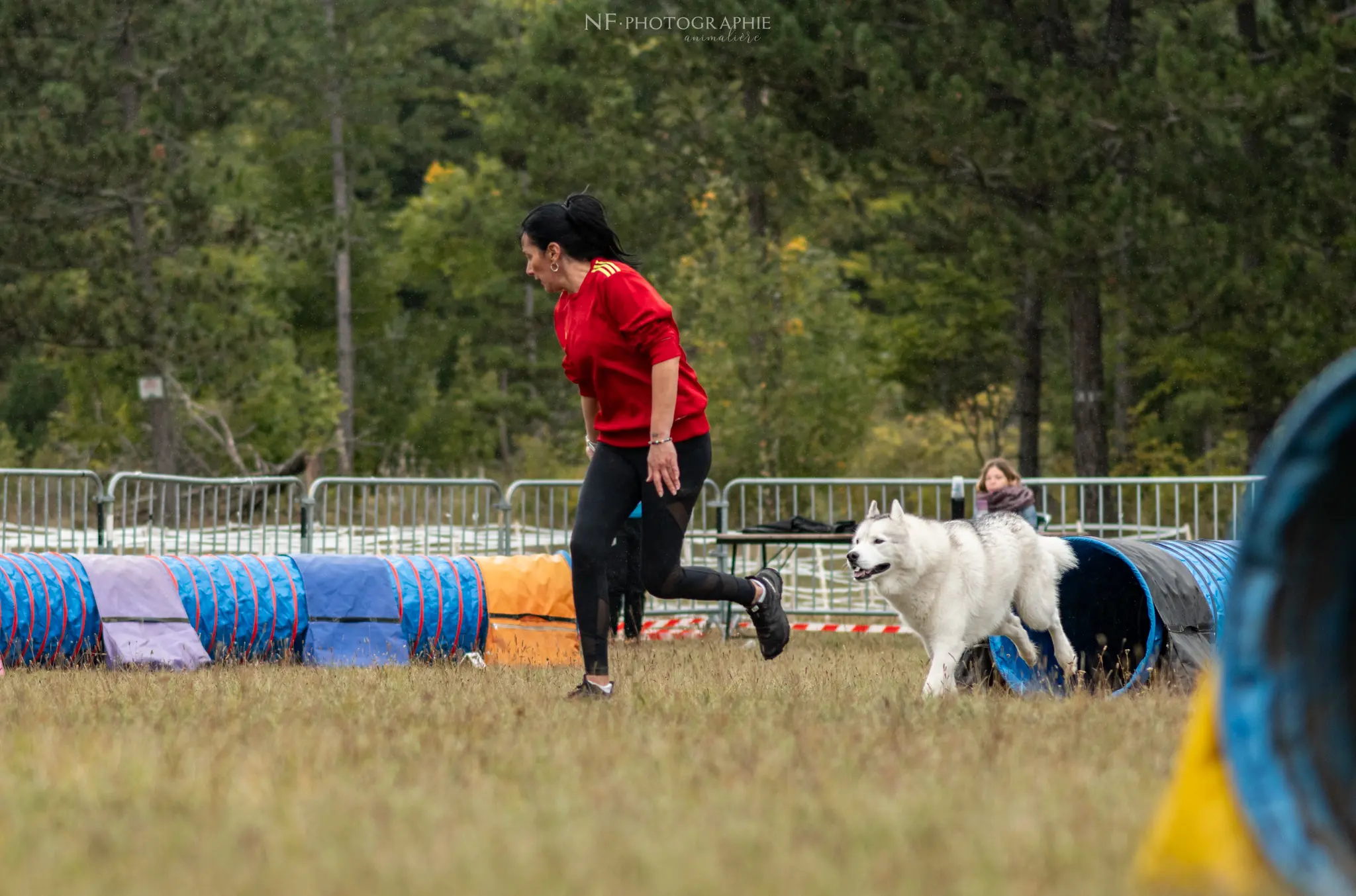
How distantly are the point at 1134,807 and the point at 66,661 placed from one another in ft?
22.4

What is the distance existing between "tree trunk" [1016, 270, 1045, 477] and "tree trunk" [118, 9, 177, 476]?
43.2 ft

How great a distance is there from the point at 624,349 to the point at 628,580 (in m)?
6.16

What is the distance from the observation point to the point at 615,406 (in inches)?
244

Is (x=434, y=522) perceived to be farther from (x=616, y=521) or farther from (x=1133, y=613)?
(x=616, y=521)

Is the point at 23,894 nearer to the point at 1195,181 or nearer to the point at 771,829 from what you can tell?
the point at 771,829

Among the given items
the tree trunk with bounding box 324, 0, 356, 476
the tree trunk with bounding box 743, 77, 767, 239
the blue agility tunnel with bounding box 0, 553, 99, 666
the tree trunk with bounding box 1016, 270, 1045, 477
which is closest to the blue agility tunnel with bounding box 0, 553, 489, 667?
the blue agility tunnel with bounding box 0, 553, 99, 666

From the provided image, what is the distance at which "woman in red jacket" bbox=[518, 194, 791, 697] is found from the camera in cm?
604

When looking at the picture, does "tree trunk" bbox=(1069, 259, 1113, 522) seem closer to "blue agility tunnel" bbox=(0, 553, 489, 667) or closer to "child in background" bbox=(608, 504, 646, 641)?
"child in background" bbox=(608, 504, 646, 641)

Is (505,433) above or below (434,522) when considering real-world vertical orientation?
above

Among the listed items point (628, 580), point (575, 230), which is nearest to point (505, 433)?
point (628, 580)

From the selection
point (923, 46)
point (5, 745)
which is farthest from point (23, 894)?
point (923, 46)

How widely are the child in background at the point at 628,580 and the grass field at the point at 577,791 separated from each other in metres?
5.15

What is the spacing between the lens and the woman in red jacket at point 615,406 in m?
6.04

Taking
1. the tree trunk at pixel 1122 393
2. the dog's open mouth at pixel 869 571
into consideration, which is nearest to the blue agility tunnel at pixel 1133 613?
the dog's open mouth at pixel 869 571
